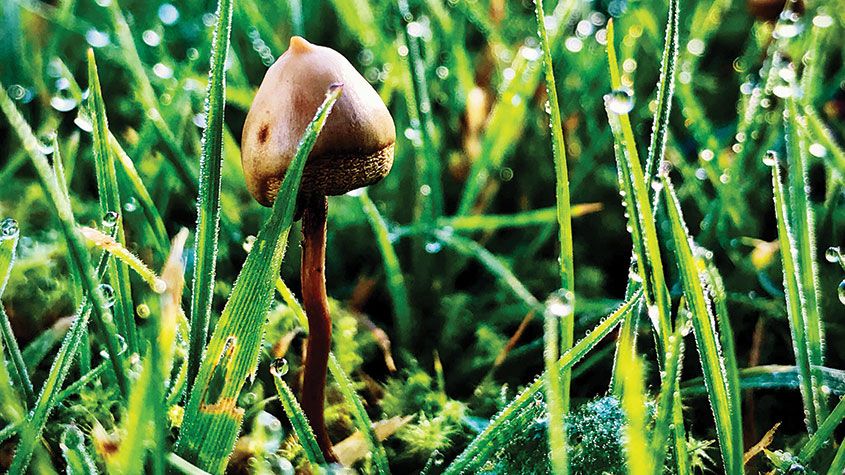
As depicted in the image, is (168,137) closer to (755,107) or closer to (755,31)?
(755,107)

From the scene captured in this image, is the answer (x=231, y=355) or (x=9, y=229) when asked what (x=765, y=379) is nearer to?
(x=231, y=355)

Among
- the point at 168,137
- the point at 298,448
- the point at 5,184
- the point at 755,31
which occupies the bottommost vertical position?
the point at 298,448

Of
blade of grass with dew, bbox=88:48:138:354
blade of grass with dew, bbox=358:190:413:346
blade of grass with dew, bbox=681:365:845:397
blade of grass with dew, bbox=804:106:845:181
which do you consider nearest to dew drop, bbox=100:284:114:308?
blade of grass with dew, bbox=88:48:138:354

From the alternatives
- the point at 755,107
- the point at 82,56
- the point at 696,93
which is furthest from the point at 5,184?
the point at 696,93

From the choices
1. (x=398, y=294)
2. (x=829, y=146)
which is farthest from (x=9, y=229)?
(x=829, y=146)

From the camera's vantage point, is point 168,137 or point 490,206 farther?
point 490,206

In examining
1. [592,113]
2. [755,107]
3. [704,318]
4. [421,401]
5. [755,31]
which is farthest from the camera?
[755,31]
